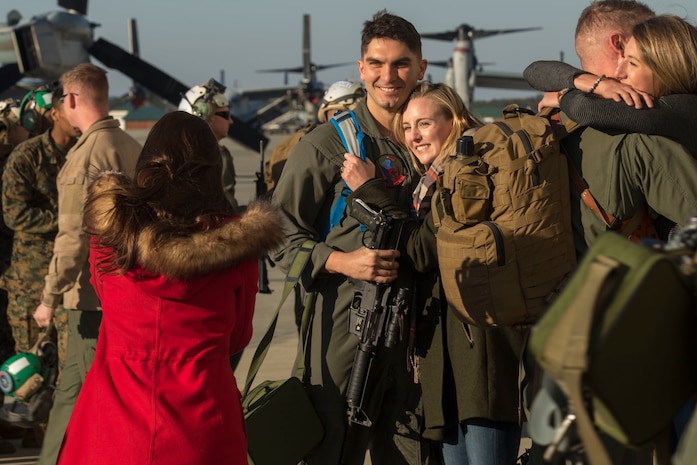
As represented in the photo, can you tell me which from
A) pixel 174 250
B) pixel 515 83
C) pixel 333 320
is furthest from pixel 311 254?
pixel 515 83

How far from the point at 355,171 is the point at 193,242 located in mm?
929

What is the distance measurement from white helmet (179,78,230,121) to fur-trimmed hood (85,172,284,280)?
433 cm

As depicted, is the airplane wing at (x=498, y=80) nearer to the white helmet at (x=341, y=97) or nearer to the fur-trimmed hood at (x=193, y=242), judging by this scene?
the white helmet at (x=341, y=97)

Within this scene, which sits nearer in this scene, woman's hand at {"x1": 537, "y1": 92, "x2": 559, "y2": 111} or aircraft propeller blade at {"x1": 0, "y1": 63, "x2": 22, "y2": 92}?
woman's hand at {"x1": 537, "y1": 92, "x2": 559, "y2": 111}

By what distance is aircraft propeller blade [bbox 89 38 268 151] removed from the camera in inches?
1355

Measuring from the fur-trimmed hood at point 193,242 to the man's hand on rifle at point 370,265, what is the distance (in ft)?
1.75

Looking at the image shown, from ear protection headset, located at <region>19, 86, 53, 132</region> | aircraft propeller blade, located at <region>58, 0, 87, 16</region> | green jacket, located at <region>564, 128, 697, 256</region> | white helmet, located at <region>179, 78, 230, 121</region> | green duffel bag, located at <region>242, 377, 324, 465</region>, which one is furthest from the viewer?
aircraft propeller blade, located at <region>58, 0, 87, 16</region>

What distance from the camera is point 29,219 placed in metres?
6.24

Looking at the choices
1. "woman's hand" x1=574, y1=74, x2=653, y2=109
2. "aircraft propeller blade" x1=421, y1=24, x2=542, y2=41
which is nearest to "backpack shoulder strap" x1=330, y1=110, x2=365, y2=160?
"woman's hand" x1=574, y1=74, x2=653, y2=109

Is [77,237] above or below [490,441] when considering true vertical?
above

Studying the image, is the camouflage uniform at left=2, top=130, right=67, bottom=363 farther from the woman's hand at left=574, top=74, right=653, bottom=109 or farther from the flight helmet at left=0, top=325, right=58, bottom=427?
the woman's hand at left=574, top=74, right=653, bottom=109

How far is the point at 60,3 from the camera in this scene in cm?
3784

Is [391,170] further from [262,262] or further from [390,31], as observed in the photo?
[262,262]

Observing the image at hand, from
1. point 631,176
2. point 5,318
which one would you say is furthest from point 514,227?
point 5,318
